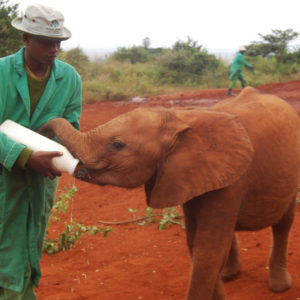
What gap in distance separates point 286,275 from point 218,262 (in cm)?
120

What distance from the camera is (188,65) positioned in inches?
931

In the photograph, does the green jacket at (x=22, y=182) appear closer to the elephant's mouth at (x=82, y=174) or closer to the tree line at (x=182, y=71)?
the elephant's mouth at (x=82, y=174)

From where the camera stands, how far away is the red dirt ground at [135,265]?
13.4 feet

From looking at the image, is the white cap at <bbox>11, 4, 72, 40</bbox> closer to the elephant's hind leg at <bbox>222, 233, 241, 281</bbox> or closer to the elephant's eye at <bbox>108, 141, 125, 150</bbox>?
the elephant's eye at <bbox>108, 141, 125, 150</bbox>

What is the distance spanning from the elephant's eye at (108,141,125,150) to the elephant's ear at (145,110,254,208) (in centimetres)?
25

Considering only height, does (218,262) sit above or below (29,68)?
below

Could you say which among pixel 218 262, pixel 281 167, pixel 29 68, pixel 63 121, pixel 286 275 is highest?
pixel 29 68

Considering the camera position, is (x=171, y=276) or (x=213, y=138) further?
(x=171, y=276)

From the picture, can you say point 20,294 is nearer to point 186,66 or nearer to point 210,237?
point 210,237

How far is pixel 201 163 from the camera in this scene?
283 centimetres

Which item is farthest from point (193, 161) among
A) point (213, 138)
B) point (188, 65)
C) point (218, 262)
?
point (188, 65)

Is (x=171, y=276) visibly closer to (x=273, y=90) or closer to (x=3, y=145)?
(x=3, y=145)

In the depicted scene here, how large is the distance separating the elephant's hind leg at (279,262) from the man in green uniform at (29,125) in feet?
6.08

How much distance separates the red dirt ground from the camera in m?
4.09
